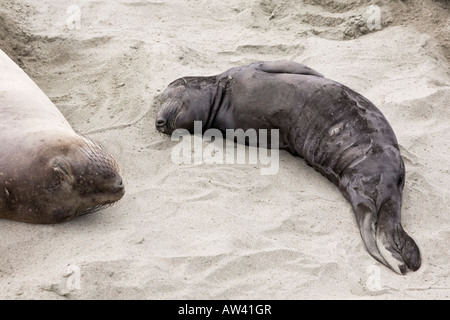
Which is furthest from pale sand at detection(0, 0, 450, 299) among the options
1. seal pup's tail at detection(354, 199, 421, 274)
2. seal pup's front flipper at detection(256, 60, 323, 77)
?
seal pup's front flipper at detection(256, 60, 323, 77)

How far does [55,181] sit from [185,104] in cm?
173

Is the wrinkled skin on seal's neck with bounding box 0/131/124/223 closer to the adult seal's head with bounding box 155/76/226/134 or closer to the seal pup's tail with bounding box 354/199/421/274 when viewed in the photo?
the adult seal's head with bounding box 155/76/226/134

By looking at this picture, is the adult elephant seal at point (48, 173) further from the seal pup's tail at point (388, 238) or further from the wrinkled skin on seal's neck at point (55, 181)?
the seal pup's tail at point (388, 238)

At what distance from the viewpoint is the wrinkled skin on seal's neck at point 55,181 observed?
145 inches

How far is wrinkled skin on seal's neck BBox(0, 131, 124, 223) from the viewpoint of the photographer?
368 centimetres

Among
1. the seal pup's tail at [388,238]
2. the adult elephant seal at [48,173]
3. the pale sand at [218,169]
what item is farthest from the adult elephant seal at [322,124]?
the adult elephant seal at [48,173]

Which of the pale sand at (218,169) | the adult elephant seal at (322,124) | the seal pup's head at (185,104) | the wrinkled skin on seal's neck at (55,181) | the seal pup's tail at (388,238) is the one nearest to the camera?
the pale sand at (218,169)

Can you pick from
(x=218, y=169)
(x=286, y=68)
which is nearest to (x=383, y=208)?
(x=218, y=169)

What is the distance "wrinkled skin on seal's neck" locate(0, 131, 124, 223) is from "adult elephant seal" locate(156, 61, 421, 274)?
130 cm

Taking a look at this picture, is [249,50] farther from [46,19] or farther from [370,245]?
[370,245]

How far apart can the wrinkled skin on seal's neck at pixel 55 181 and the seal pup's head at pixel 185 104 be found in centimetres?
125

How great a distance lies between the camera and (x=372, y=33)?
666 centimetres

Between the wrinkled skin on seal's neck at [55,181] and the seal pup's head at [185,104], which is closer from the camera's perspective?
the wrinkled skin on seal's neck at [55,181]

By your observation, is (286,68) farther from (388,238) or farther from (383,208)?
(388,238)
